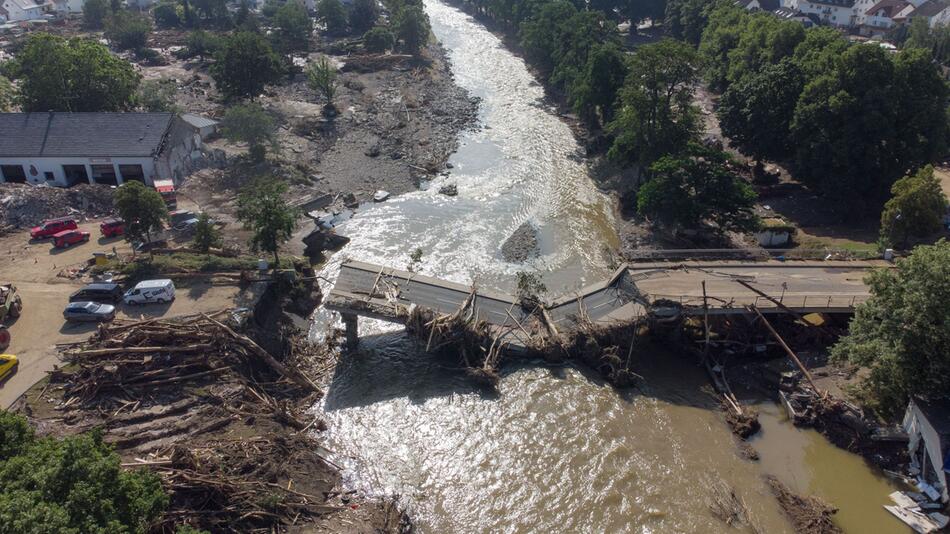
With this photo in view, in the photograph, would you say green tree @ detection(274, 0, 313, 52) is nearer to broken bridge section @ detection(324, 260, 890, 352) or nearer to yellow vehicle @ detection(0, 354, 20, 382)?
broken bridge section @ detection(324, 260, 890, 352)

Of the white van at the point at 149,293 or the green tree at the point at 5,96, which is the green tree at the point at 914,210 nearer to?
the white van at the point at 149,293

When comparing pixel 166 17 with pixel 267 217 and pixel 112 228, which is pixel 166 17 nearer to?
pixel 112 228

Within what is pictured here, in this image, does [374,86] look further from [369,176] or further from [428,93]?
[369,176]

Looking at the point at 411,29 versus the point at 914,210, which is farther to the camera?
the point at 411,29

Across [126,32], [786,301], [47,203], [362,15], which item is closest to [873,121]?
[786,301]

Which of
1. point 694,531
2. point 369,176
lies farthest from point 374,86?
point 694,531

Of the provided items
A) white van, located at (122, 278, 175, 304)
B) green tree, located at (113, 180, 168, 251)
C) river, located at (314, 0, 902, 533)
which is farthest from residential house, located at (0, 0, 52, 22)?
white van, located at (122, 278, 175, 304)
